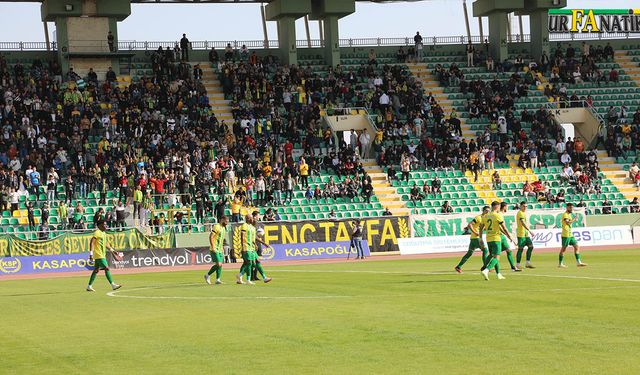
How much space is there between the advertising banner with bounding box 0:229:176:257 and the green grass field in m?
14.7

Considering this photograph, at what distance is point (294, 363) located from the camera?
44.4ft

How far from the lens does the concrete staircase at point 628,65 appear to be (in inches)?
2721

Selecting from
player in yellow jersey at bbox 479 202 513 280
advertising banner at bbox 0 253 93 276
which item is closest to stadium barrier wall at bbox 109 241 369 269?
advertising banner at bbox 0 253 93 276

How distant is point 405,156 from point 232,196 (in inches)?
419

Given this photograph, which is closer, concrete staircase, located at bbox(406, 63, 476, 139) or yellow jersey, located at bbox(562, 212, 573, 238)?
yellow jersey, located at bbox(562, 212, 573, 238)

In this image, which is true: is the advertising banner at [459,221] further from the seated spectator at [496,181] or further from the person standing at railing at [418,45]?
the person standing at railing at [418,45]

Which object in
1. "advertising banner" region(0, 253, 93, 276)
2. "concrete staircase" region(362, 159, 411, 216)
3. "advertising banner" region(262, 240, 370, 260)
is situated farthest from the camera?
"concrete staircase" region(362, 159, 411, 216)

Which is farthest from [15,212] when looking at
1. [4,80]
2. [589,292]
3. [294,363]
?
[294,363]

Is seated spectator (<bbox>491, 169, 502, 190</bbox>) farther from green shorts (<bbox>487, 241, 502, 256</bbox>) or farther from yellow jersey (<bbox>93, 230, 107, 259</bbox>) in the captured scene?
yellow jersey (<bbox>93, 230, 107, 259</bbox>)

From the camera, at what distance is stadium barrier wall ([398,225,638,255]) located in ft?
158

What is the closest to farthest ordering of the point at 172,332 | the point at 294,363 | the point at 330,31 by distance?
1. the point at 294,363
2. the point at 172,332
3. the point at 330,31

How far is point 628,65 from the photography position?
70375 millimetres

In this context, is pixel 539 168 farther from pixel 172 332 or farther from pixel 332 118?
pixel 172 332

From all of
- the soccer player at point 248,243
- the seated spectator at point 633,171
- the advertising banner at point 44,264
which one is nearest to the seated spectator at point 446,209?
the seated spectator at point 633,171
